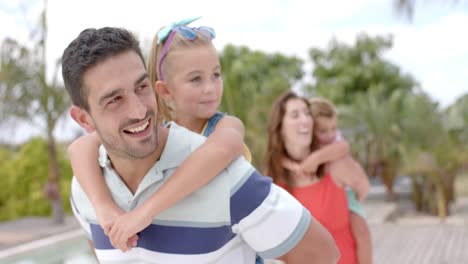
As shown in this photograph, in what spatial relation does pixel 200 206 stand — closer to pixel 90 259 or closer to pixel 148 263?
pixel 148 263

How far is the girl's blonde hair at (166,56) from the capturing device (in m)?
1.61

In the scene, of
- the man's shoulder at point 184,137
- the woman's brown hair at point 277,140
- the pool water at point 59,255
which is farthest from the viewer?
the pool water at point 59,255

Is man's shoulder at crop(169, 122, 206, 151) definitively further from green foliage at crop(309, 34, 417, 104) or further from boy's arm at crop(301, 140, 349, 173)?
green foliage at crop(309, 34, 417, 104)

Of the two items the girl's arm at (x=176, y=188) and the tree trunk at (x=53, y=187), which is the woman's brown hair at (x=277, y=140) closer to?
the girl's arm at (x=176, y=188)

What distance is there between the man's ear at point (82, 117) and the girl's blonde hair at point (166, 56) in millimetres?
375

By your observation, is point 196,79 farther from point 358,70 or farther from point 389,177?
point 358,70

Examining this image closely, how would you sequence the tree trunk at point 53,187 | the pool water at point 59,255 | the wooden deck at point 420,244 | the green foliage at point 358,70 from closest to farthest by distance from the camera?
1. the wooden deck at point 420,244
2. the pool water at point 59,255
3. the tree trunk at point 53,187
4. the green foliage at point 358,70

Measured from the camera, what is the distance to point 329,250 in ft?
4.25

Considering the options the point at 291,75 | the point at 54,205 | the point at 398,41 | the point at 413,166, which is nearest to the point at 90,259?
the point at 54,205

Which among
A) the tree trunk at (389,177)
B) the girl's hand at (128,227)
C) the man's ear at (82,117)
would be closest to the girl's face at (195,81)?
the man's ear at (82,117)

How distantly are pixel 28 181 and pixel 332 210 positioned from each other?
39.2 ft

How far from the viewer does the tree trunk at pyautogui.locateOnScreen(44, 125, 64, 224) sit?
11758 millimetres

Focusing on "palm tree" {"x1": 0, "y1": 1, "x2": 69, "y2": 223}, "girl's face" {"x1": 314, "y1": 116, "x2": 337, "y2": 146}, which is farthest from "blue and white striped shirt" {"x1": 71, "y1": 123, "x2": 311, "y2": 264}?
"palm tree" {"x1": 0, "y1": 1, "x2": 69, "y2": 223}

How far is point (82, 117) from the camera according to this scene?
51.3 inches
